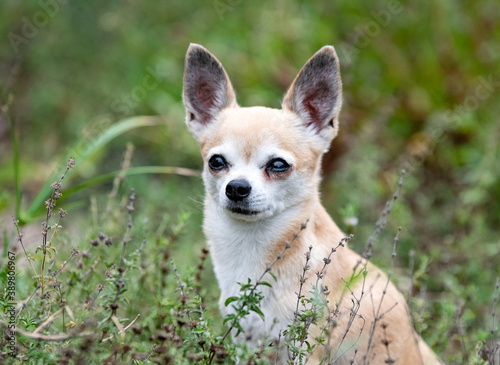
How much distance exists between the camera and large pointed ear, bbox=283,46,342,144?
3.50m

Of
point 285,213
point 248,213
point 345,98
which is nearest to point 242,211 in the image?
point 248,213

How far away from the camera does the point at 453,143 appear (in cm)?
671

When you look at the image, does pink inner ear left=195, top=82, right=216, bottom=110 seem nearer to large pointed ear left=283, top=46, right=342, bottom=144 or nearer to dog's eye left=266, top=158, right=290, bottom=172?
large pointed ear left=283, top=46, right=342, bottom=144

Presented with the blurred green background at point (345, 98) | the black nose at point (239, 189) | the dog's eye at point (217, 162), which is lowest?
the blurred green background at point (345, 98)

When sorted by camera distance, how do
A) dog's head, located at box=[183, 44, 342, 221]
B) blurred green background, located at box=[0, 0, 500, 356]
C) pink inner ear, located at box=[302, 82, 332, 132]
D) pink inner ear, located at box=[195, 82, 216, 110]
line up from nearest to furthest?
1. dog's head, located at box=[183, 44, 342, 221]
2. pink inner ear, located at box=[302, 82, 332, 132]
3. pink inner ear, located at box=[195, 82, 216, 110]
4. blurred green background, located at box=[0, 0, 500, 356]

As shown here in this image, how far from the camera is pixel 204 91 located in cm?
393

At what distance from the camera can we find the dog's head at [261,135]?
11.0 feet

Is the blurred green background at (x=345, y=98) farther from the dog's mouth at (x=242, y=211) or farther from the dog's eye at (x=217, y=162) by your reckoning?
the dog's mouth at (x=242, y=211)

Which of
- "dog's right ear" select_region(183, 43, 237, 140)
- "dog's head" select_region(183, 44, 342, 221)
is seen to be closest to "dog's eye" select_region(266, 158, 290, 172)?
"dog's head" select_region(183, 44, 342, 221)

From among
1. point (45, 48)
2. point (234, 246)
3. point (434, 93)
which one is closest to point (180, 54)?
point (45, 48)

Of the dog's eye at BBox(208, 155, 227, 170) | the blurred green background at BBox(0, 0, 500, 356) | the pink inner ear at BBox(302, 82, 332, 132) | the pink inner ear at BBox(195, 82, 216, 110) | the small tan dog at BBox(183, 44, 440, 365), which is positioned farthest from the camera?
the blurred green background at BBox(0, 0, 500, 356)

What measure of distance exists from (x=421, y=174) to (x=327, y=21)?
7.86ft

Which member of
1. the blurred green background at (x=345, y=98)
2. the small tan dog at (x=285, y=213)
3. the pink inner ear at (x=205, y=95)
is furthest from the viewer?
the blurred green background at (x=345, y=98)

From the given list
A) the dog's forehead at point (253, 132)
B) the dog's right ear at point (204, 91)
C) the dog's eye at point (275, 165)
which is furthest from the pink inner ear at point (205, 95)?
the dog's eye at point (275, 165)
